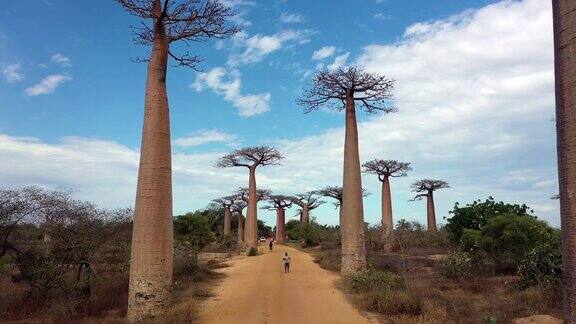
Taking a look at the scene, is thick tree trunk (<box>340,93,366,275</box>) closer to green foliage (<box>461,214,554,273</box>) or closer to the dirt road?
the dirt road

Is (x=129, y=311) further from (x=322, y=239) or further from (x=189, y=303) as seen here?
(x=322, y=239)

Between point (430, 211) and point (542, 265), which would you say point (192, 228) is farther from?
point (430, 211)

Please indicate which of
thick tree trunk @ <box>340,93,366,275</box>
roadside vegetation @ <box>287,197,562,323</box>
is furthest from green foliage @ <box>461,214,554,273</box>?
thick tree trunk @ <box>340,93,366,275</box>

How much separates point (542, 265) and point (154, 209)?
21.4 ft

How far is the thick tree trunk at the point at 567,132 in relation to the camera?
3.74m

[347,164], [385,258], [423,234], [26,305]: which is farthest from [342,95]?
[423,234]

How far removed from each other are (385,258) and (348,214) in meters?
3.84

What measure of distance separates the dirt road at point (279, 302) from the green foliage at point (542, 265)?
3204 mm

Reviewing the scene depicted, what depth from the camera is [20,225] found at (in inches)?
330

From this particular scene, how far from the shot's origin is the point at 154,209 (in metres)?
6.95

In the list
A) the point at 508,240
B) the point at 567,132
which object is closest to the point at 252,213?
the point at 508,240

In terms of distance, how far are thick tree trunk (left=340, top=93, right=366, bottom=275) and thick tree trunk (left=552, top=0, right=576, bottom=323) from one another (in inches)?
321

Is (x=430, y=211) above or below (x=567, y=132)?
above

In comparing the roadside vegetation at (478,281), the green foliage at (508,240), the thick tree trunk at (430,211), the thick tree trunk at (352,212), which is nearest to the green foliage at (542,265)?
the roadside vegetation at (478,281)
